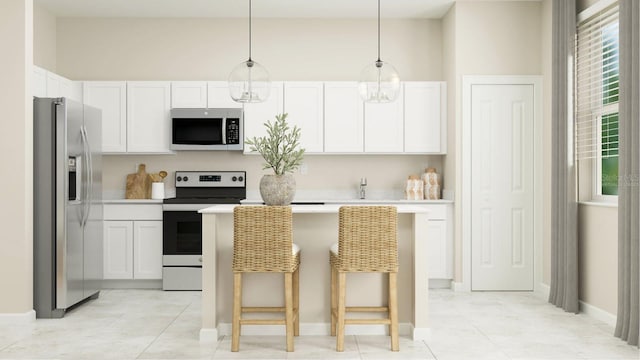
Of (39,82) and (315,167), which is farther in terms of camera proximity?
(315,167)

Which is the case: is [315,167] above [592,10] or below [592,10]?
below

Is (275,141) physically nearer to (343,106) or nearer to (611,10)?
(343,106)

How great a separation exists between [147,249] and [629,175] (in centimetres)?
436

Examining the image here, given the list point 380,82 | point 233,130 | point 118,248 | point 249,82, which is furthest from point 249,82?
point 118,248

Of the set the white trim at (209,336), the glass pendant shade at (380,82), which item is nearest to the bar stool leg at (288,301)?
the white trim at (209,336)

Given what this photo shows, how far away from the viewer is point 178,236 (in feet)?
19.5

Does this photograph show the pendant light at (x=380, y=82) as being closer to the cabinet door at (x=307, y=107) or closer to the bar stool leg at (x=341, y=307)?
the bar stool leg at (x=341, y=307)

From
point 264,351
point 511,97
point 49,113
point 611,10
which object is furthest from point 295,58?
point 264,351

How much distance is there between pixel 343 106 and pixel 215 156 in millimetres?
1507

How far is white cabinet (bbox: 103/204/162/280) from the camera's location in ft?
19.7

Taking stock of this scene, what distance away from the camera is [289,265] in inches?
145

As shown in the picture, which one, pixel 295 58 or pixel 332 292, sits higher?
pixel 295 58

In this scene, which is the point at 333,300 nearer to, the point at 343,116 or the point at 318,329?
the point at 318,329

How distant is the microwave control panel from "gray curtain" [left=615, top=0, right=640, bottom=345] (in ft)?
11.7
